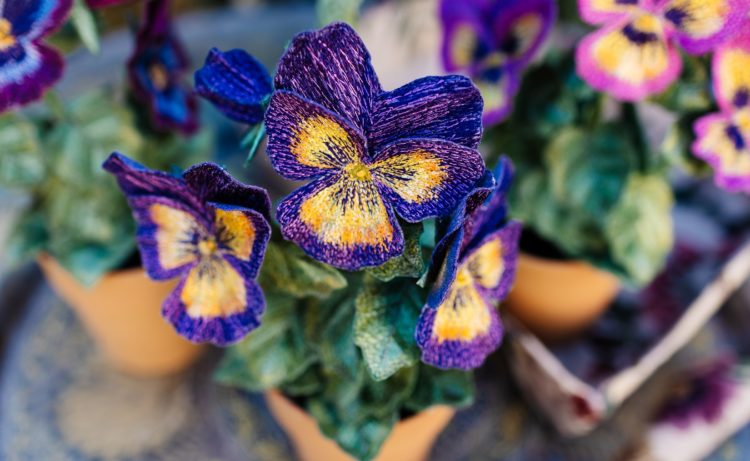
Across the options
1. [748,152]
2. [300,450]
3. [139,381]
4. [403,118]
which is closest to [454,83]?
[403,118]

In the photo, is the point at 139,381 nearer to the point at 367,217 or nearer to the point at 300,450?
the point at 300,450

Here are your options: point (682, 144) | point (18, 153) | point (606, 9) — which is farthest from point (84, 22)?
point (682, 144)

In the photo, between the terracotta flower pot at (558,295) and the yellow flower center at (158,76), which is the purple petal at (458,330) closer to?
the terracotta flower pot at (558,295)

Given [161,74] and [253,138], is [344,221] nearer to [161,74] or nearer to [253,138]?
[253,138]

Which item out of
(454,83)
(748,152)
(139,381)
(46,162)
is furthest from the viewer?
(139,381)

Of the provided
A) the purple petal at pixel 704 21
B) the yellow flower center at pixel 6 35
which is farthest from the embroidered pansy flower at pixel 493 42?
the yellow flower center at pixel 6 35

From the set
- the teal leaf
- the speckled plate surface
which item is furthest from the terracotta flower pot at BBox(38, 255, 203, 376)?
the teal leaf
